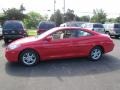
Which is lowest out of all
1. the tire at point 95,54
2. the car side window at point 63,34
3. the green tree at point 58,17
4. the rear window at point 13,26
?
the green tree at point 58,17

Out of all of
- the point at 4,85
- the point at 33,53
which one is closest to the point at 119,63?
the point at 33,53

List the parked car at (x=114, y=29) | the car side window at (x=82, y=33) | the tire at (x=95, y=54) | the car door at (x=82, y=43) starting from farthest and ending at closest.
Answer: the parked car at (x=114, y=29) → the tire at (x=95, y=54) → the car side window at (x=82, y=33) → the car door at (x=82, y=43)

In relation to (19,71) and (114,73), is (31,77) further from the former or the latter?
(114,73)

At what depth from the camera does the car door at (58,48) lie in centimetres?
1060

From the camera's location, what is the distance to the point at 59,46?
1077cm

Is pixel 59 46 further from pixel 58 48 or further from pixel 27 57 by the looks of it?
pixel 27 57

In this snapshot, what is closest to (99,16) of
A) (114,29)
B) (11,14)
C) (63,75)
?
Result: (11,14)

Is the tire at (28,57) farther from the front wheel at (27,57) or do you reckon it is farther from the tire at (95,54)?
the tire at (95,54)

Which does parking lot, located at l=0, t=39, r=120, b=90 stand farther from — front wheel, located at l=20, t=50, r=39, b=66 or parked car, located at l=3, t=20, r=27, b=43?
parked car, located at l=3, t=20, r=27, b=43

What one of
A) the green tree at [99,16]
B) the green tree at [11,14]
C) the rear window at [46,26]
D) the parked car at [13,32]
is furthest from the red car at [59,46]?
the green tree at [99,16]

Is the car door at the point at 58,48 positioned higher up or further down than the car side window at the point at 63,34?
further down

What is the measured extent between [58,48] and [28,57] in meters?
1.24

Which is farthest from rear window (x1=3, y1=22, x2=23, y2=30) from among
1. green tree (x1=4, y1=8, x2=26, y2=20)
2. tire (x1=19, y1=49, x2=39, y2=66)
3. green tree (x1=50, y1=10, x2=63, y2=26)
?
green tree (x1=50, y1=10, x2=63, y2=26)

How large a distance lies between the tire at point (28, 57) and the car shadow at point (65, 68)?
0.72 ft
